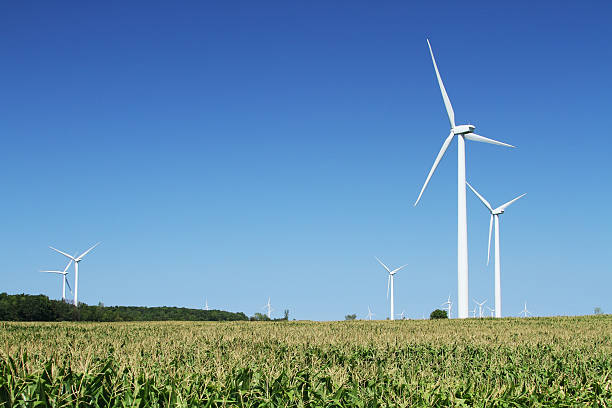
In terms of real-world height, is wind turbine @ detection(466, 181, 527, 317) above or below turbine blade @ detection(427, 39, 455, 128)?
below

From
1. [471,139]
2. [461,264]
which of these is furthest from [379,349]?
[471,139]

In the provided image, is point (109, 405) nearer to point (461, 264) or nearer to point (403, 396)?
point (403, 396)

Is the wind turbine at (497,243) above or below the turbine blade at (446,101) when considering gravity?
below

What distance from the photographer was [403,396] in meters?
6.64

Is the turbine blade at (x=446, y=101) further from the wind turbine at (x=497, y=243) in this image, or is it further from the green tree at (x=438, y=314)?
the green tree at (x=438, y=314)

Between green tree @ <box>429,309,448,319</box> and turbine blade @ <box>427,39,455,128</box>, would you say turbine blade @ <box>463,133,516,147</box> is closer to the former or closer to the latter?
turbine blade @ <box>427,39,455,128</box>

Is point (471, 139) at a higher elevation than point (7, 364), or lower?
higher

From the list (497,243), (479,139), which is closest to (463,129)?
(479,139)

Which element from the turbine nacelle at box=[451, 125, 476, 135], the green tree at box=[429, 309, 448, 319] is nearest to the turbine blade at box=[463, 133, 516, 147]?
the turbine nacelle at box=[451, 125, 476, 135]

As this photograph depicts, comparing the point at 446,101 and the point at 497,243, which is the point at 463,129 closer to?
the point at 446,101

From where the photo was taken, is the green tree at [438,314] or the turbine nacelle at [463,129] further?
the green tree at [438,314]

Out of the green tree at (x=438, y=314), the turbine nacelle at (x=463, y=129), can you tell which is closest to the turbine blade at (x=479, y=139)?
the turbine nacelle at (x=463, y=129)

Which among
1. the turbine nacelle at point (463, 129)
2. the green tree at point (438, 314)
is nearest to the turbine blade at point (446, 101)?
the turbine nacelle at point (463, 129)

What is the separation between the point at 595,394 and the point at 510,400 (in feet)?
6.59
